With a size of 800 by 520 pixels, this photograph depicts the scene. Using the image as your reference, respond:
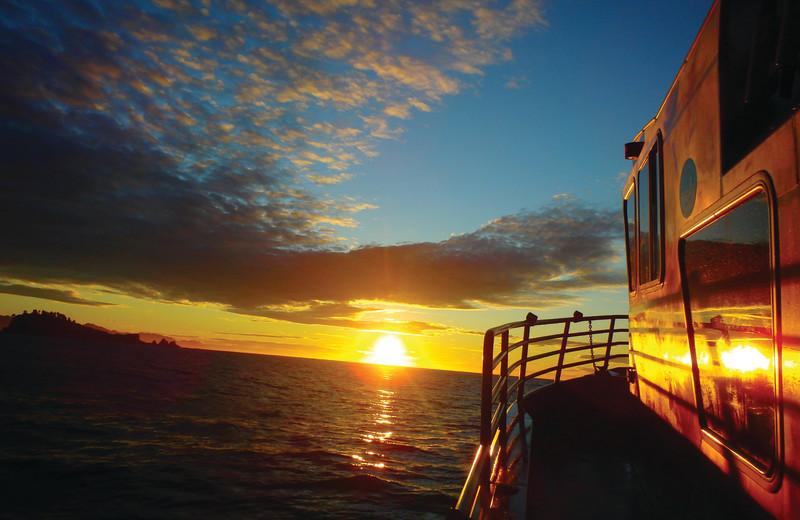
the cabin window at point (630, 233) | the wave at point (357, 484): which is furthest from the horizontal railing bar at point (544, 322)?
the wave at point (357, 484)

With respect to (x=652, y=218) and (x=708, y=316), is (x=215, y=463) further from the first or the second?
(x=708, y=316)

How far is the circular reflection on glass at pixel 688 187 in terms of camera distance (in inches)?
113

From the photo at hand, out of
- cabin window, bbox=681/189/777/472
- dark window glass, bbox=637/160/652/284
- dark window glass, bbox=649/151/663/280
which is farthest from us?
dark window glass, bbox=637/160/652/284

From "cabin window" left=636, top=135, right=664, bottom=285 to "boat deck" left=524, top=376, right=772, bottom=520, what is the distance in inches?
63.9

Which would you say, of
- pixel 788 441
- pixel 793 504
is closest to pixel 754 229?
pixel 788 441

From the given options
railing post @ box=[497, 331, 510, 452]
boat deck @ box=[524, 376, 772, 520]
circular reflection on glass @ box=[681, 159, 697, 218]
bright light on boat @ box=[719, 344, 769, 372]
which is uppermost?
circular reflection on glass @ box=[681, 159, 697, 218]

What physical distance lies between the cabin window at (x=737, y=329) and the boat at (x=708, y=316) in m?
0.01

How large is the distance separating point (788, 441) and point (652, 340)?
8.22ft

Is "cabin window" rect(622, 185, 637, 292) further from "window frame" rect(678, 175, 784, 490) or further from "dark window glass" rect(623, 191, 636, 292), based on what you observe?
"window frame" rect(678, 175, 784, 490)

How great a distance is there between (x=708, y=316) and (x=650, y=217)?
1.91m

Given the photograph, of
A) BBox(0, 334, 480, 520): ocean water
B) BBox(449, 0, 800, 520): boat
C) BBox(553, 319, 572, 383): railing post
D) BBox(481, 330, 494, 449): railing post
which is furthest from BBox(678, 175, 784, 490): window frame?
BBox(0, 334, 480, 520): ocean water

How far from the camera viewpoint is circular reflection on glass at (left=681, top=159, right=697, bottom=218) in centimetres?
287

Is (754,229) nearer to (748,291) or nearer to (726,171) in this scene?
(748,291)

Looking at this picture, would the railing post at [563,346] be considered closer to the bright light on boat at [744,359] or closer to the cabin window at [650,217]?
the cabin window at [650,217]
